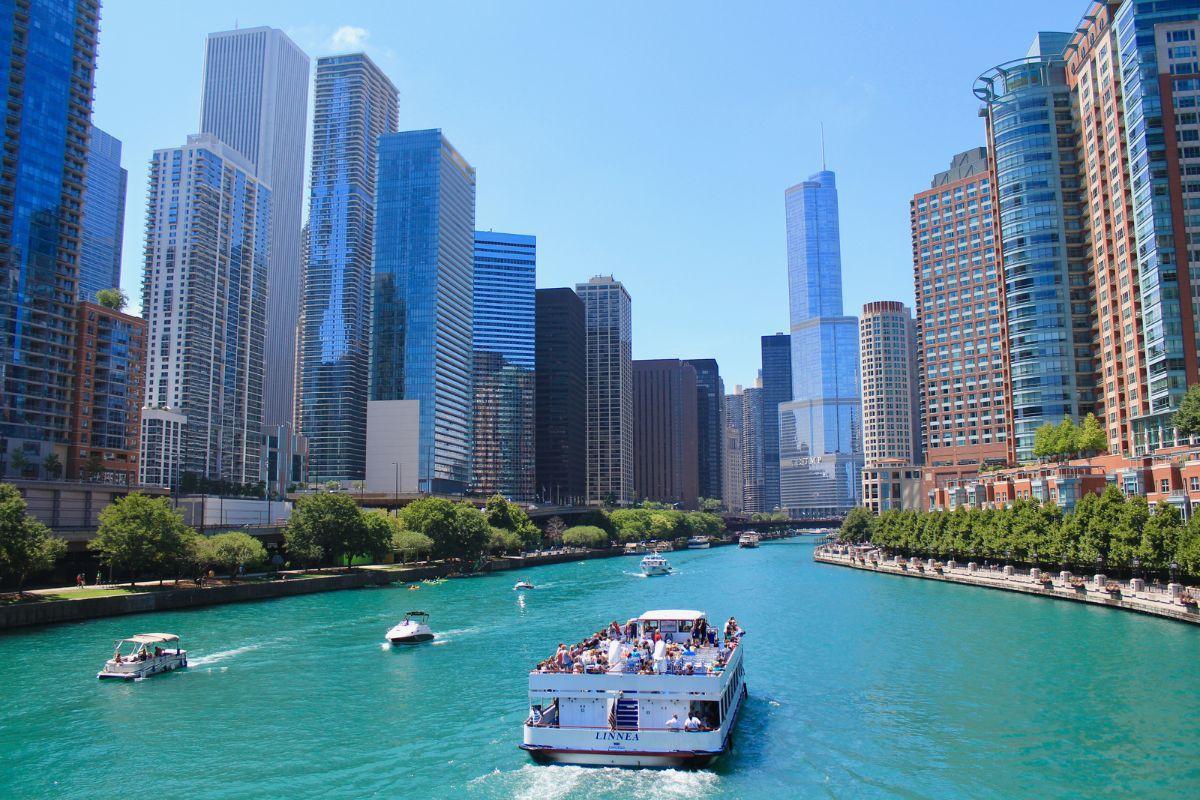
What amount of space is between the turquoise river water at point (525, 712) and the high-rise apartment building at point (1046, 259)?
10018cm

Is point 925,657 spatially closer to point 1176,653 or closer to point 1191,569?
point 1176,653

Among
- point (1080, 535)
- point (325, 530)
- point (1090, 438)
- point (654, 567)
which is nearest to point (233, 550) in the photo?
point (325, 530)

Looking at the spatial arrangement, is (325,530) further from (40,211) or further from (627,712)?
(627,712)

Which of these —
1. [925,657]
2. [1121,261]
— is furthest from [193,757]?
[1121,261]

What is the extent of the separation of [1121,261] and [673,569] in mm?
105525


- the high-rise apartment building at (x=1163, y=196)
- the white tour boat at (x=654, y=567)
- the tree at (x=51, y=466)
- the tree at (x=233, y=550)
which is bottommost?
the white tour boat at (x=654, y=567)

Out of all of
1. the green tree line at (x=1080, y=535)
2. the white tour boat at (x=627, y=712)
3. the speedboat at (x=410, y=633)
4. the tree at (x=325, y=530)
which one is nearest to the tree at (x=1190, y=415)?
the green tree line at (x=1080, y=535)

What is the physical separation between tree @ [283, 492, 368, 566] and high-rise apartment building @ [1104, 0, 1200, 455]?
125 m

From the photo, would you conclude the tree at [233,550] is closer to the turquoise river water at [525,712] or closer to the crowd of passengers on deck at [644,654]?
the turquoise river water at [525,712]

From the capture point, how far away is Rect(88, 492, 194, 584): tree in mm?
104062

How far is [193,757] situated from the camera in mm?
44812

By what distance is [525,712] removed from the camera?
5284cm

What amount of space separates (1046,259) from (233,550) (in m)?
163

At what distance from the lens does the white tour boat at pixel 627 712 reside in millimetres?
41344
